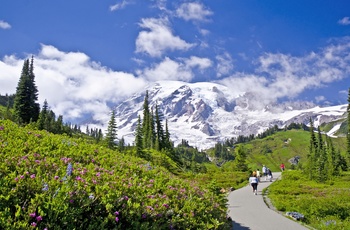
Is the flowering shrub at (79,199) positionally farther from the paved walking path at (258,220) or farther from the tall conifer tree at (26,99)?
the tall conifer tree at (26,99)

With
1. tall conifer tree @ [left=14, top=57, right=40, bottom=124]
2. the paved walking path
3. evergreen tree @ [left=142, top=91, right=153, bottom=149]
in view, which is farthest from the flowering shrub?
evergreen tree @ [left=142, top=91, right=153, bottom=149]

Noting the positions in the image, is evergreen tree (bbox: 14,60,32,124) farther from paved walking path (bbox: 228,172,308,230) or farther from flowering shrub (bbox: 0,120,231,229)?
flowering shrub (bbox: 0,120,231,229)

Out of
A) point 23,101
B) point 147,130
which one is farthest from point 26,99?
point 147,130

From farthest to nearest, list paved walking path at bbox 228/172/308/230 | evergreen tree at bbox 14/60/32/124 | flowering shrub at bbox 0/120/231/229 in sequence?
evergreen tree at bbox 14/60/32/124
paved walking path at bbox 228/172/308/230
flowering shrub at bbox 0/120/231/229

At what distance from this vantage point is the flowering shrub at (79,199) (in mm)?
5277

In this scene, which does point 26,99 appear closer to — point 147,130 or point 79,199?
point 147,130

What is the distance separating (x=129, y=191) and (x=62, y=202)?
2.24m

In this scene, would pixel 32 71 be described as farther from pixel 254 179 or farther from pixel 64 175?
pixel 64 175

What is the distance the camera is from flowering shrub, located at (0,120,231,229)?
17.3 feet

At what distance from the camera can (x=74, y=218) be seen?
564cm

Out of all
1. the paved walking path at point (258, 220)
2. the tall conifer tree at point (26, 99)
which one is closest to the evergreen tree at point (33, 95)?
the tall conifer tree at point (26, 99)

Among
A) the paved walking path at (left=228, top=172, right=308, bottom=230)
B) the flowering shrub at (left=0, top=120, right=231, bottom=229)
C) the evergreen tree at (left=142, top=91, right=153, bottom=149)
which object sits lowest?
the paved walking path at (left=228, top=172, right=308, bottom=230)

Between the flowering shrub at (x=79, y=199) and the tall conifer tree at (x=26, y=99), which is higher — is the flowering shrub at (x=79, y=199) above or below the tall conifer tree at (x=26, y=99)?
below

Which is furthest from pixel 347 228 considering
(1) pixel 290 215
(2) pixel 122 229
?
(2) pixel 122 229
